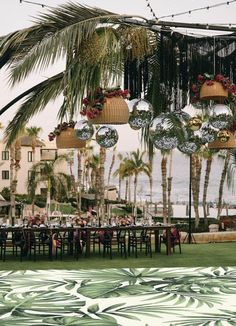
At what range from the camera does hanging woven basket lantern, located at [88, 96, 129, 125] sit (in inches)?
193

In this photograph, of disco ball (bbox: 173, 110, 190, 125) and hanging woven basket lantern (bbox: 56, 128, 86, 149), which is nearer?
disco ball (bbox: 173, 110, 190, 125)

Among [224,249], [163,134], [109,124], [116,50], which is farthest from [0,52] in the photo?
[224,249]

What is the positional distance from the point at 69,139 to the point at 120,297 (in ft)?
9.95

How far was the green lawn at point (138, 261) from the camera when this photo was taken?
10.6 m

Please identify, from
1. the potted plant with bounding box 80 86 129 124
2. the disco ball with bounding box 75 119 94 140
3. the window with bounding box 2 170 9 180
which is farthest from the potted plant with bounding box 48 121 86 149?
the window with bounding box 2 170 9 180

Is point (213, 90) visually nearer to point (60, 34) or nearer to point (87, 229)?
point (60, 34)

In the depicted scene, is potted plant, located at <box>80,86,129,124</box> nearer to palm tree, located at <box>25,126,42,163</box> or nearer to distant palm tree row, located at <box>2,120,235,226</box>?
distant palm tree row, located at <box>2,120,235,226</box>

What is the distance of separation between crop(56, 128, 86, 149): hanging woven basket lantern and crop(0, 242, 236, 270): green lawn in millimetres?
4736

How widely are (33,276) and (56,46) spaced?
2605 mm

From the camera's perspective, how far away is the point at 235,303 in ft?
10.3

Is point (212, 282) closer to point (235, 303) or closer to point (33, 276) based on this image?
point (235, 303)

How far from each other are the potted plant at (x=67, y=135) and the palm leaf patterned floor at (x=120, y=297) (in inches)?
87.3

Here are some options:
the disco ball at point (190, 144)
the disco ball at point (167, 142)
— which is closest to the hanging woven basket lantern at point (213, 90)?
the disco ball at point (190, 144)

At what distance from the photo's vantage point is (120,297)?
3.27 m
